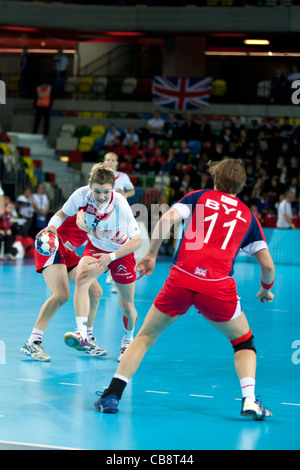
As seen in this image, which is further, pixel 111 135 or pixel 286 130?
pixel 111 135

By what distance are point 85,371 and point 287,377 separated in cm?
192

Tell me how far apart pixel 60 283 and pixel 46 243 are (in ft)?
1.54

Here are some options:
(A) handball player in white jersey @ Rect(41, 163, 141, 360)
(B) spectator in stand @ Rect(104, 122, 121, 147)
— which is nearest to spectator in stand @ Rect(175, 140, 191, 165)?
(B) spectator in stand @ Rect(104, 122, 121, 147)

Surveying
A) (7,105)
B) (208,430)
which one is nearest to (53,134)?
(7,105)

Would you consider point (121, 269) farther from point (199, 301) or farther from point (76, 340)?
point (199, 301)

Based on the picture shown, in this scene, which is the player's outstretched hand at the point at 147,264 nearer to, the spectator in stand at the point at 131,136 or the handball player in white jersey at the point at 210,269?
the handball player in white jersey at the point at 210,269

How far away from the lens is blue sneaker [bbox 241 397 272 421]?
5.64m

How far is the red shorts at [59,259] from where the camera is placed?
7.80m

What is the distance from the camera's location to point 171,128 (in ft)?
87.7

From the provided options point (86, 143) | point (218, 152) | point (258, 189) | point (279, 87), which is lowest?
point (258, 189)

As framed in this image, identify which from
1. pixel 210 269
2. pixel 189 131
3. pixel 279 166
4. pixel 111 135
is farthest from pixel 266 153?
pixel 210 269

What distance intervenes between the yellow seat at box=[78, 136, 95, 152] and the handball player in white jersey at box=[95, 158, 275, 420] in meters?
21.7

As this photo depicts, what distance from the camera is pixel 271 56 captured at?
3531cm
